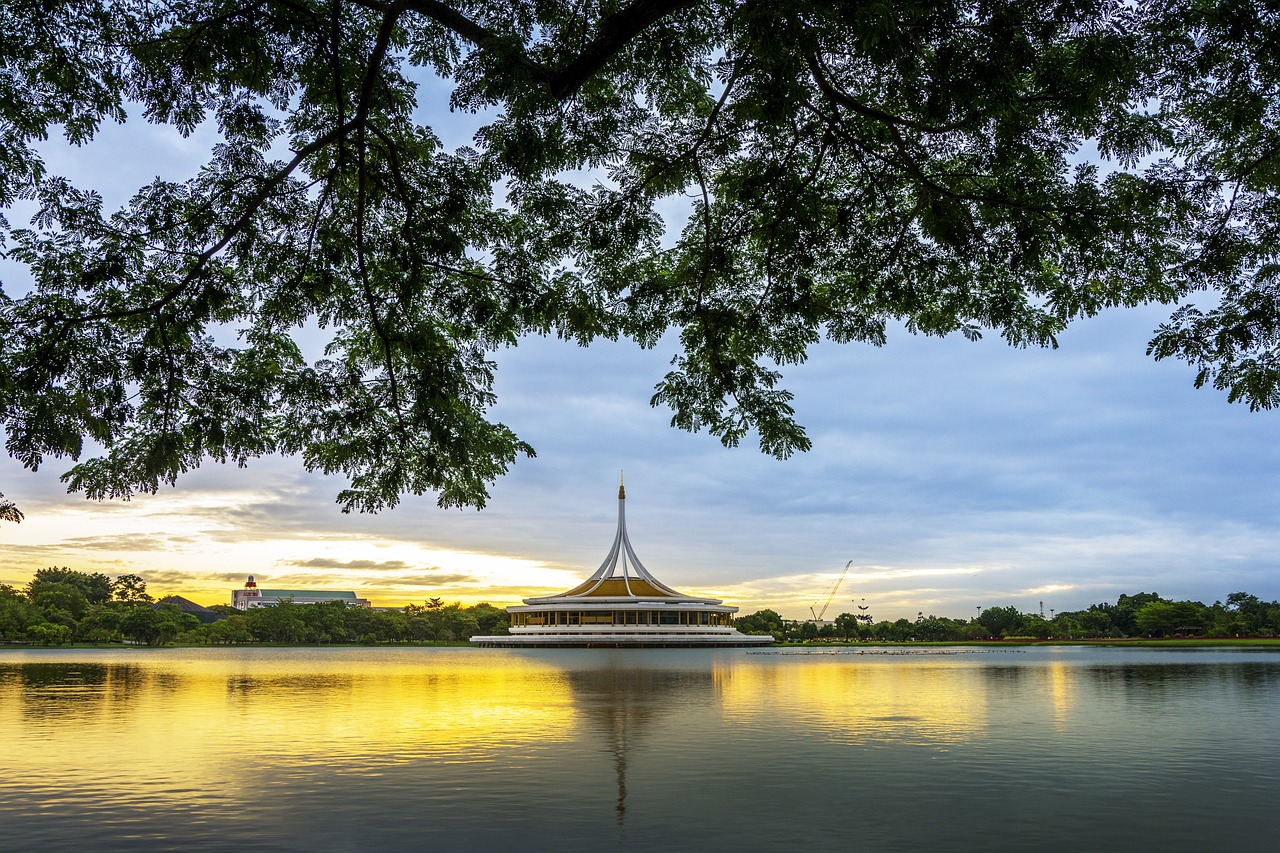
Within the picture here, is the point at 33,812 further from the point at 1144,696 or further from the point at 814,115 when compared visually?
the point at 1144,696

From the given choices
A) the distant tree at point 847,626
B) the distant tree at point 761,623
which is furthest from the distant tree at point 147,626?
the distant tree at point 847,626

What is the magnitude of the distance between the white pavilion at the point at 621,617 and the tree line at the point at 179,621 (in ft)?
50.8

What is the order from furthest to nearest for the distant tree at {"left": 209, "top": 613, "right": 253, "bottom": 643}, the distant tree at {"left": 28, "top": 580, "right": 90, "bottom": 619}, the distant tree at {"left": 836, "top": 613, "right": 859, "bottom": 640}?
the distant tree at {"left": 836, "top": 613, "right": 859, "bottom": 640} → the distant tree at {"left": 209, "top": 613, "right": 253, "bottom": 643} → the distant tree at {"left": 28, "top": 580, "right": 90, "bottom": 619}

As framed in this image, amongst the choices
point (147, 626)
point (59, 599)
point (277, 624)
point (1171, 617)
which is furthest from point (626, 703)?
point (1171, 617)

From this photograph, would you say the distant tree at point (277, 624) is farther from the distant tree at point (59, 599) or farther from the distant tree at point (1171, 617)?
the distant tree at point (1171, 617)

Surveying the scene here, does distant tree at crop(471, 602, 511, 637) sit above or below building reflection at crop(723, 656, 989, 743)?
below

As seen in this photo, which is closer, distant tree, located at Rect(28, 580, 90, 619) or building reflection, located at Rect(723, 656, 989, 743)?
building reflection, located at Rect(723, 656, 989, 743)

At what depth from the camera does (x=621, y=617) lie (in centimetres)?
9800

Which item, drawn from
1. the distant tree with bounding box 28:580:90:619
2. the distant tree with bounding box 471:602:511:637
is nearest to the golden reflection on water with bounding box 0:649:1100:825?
the distant tree with bounding box 28:580:90:619

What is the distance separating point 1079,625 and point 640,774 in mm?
122348

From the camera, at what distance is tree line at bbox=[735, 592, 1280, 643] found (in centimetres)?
10531

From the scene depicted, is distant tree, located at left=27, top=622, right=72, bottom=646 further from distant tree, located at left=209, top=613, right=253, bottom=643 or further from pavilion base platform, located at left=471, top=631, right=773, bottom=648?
pavilion base platform, located at left=471, top=631, right=773, bottom=648

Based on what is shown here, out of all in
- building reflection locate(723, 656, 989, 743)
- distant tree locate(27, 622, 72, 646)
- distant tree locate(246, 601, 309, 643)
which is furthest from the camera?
distant tree locate(246, 601, 309, 643)

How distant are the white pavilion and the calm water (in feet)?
229
